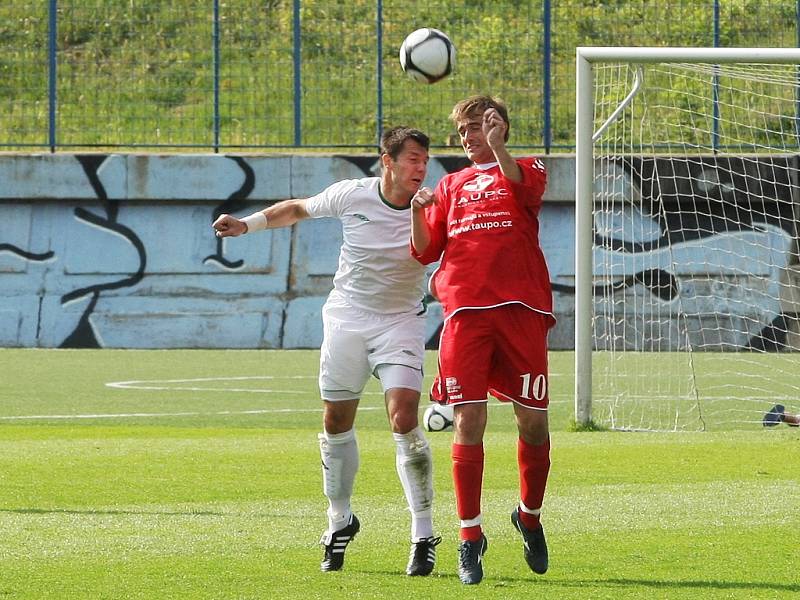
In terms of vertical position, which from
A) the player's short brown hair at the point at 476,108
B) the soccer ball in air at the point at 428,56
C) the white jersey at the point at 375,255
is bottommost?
the white jersey at the point at 375,255

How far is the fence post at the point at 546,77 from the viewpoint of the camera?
20188mm

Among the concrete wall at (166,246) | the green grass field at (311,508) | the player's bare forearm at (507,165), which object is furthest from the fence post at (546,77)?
the player's bare forearm at (507,165)

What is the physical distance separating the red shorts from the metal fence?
14609 mm

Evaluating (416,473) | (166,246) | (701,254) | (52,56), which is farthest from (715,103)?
(416,473)

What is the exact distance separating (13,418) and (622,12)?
12.5 m

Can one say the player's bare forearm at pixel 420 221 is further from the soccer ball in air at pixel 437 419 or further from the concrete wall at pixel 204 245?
the concrete wall at pixel 204 245

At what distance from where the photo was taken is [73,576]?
18.0 ft

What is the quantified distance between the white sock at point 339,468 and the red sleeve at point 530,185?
126cm

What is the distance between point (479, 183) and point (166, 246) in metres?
13.9

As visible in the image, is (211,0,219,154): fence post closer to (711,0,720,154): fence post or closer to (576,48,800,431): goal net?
(576,48,800,431): goal net

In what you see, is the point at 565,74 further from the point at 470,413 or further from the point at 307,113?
the point at 470,413

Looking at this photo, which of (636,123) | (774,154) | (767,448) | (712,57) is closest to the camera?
(767,448)

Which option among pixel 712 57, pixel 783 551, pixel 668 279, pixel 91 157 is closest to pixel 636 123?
pixel 668 279

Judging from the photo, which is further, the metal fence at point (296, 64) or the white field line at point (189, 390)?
the metal fence at point (296, 64)
